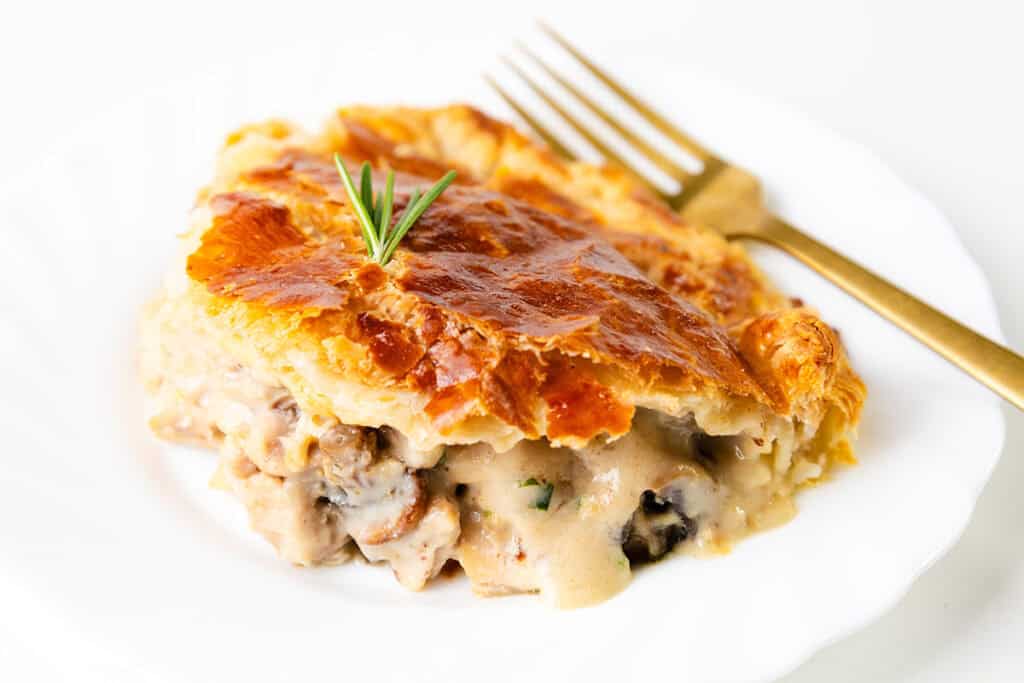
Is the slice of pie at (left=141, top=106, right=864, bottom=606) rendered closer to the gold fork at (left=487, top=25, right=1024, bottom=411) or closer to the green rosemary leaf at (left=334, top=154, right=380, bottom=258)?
the green rosemary leaf at (left=334, top=154, right=380, bottom=258)

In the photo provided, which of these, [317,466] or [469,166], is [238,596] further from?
[469,166]

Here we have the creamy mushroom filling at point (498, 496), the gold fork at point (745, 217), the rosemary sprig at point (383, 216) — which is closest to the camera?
the creamy mushroom filling at point (498, 496)

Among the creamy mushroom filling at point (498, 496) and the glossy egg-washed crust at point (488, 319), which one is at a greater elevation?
the glossy egg-washed crust at point (488, 319)

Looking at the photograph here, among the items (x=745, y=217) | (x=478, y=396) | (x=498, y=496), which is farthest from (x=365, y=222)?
(x=745, y=217)

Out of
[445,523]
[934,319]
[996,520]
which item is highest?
[934,319]

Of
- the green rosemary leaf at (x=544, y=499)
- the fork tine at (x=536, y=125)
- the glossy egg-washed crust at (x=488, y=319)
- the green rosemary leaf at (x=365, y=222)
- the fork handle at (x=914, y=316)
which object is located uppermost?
the green rosemary leaf at (x=365, y=222)

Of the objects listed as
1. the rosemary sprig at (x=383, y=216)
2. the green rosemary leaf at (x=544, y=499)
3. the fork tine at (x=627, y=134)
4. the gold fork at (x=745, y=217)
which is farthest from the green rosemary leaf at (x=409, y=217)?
the fork tine at (x=627, y=134)

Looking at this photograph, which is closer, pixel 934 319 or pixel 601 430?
pixel 601 430

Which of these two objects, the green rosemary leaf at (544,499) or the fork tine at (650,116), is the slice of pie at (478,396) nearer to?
the green rosemary leaf at (544,499)

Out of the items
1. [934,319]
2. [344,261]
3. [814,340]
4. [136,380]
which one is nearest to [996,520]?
[934,319]
